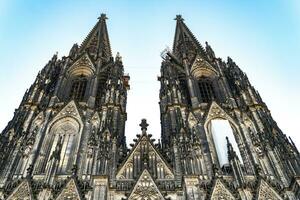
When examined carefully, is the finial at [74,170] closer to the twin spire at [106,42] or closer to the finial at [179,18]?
the twin spire at [106,42]

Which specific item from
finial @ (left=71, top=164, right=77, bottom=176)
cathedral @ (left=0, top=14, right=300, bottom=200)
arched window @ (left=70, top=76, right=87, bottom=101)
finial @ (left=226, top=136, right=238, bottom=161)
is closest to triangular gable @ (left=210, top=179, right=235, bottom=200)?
cathedral @ (left=0, top=14, right=300, bottom=200)

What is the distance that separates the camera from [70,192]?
763 inches

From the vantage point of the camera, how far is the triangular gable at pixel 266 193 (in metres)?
19.2

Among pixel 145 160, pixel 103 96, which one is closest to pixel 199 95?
pixel 103 96

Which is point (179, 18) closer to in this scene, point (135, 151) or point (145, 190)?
point (135, 151)

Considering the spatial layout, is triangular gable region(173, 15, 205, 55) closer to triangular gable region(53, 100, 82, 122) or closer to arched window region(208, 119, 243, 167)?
arched window region(208, 119, 243, 167)

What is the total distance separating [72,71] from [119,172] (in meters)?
12.5

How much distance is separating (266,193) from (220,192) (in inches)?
84.8

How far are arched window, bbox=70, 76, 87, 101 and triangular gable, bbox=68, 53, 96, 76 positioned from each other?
28.3 inches

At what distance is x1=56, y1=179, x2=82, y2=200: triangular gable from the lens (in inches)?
752

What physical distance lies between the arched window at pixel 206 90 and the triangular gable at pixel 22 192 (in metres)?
13.0

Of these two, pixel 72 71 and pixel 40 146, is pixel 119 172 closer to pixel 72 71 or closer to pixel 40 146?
pixel 40 146

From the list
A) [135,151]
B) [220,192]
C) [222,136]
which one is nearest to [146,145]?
[135,151]

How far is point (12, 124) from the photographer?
2397cm
